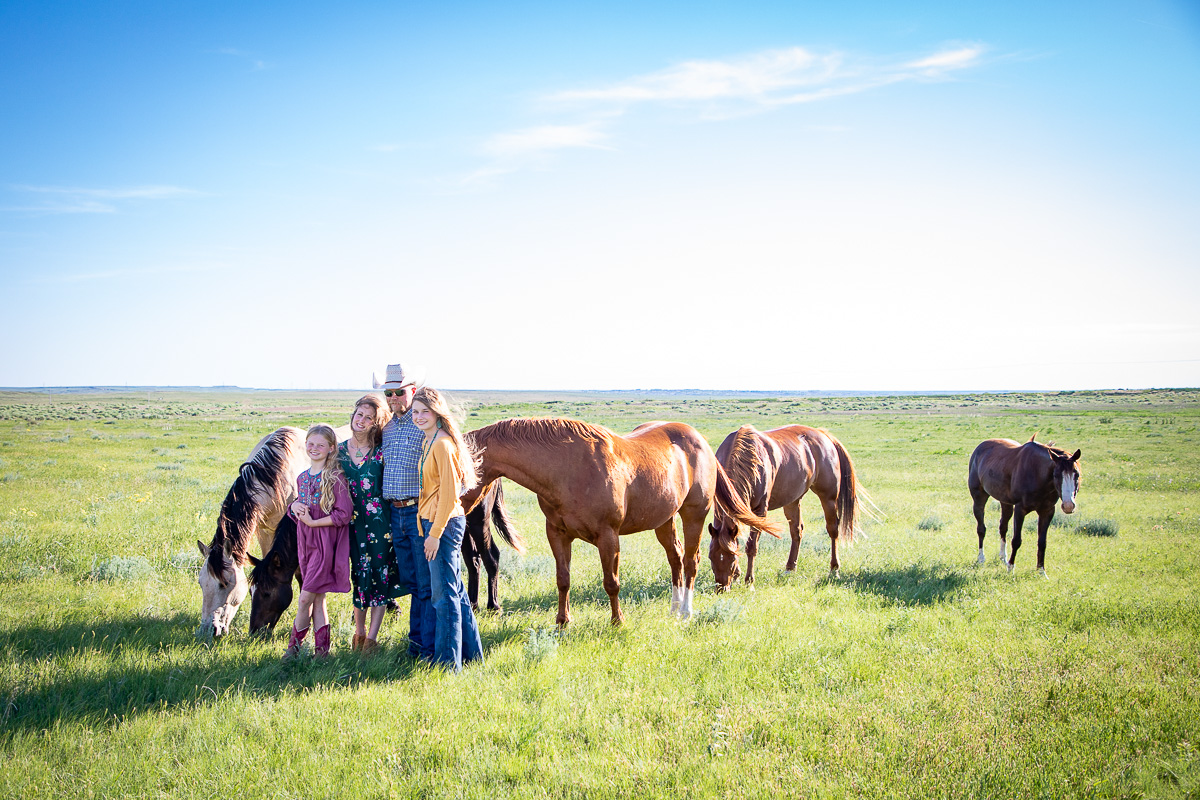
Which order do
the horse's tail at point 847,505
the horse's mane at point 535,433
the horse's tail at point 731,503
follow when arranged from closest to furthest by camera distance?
the horse's mane at point 535,433 → the horse's tail at point 731,503 → the horse's tail at point 847,505

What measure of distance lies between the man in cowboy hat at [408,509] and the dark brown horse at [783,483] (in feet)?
12.7

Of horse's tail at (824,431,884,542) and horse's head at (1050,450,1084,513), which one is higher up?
horse's head at (1050,450,1084,513)

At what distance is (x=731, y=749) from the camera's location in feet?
12.3

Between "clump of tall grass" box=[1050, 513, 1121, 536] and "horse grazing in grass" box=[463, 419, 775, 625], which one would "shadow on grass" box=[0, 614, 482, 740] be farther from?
"clump of tall grass" box=[1050, 513, 1121, 536]

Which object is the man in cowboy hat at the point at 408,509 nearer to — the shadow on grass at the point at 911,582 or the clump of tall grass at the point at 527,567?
the clump of tall grass at the point at 527,567

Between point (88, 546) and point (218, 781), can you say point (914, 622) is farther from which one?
point (88, 546)

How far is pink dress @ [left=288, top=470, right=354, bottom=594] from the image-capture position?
512 cm

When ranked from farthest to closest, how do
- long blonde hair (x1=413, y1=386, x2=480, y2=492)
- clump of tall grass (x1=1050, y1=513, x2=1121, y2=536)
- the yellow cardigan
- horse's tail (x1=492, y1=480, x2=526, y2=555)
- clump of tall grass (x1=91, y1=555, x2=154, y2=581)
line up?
1. clump of tall grass (x1=1050, y1=513, x2=1121, y2=536)
2. clump of tall grass (x1=91, y1=555, x2=154, y2=581)
3. horse's tail (x1=492, y1=480, x2=526, y2=555)
4. long blonde hair (x1=413, y1=386, x2=480, y2=492)
5. the yellow cardigan

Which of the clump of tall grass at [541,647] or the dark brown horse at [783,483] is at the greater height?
the dark brown horse at [783,483]

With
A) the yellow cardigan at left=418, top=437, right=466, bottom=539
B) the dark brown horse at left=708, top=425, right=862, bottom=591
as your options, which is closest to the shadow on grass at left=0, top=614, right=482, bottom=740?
the yellow cardigan at left=418, top=437, right=466, bottom=539

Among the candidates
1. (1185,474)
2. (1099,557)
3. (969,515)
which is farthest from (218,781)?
(1185,474)

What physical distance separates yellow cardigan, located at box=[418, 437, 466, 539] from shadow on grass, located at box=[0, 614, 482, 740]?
4.20 ft

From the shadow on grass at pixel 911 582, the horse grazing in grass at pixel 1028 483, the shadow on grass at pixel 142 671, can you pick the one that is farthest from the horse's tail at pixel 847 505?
the shadow on grass at pixel 142 671

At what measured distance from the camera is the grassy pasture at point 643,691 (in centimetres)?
348
